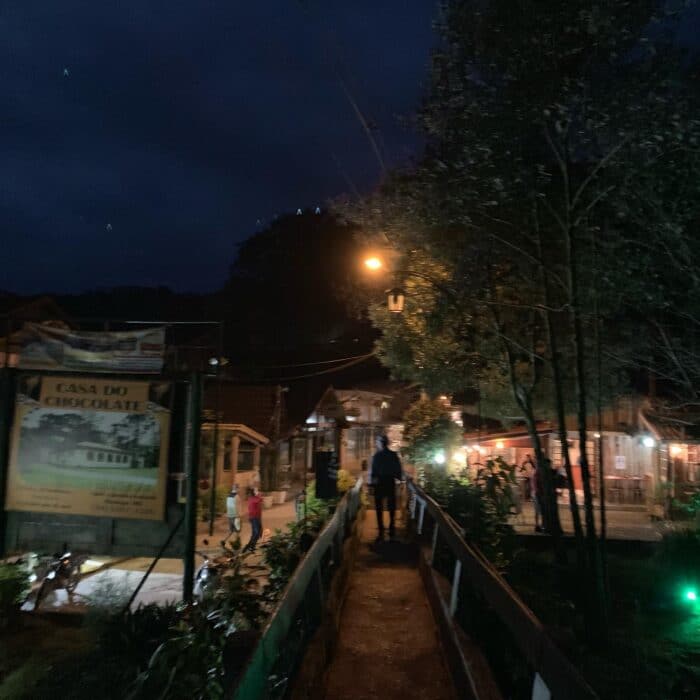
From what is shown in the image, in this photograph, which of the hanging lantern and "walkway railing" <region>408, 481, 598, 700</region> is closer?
"walkway railing" <region>408, 481, 598, 700</region>

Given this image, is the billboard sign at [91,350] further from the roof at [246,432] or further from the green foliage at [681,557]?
the roof at [246,432]

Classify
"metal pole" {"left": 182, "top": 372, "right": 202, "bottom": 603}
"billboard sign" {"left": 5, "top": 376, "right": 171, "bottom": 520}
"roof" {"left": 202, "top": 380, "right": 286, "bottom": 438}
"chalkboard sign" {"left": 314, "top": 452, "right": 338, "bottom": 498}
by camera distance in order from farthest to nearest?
"roof" {"left": 202, "top": 380, "right": 286, "bottom": 438}
"chalkboard sign" {"left": 314, "top": 452, "right": 338, "bottom": 498}
"billboard sign" {"left": 5, "top": 376, "right": 171, "bottom": 520}
"metal pole" {"left": 182, "top": 372, "right": 202, "bottom": 603}

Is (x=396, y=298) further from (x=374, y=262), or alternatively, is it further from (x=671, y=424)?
(x=671, y=424)

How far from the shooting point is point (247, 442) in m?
27.4

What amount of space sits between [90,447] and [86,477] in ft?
1.14

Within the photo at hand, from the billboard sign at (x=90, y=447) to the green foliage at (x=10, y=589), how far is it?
0.71 m

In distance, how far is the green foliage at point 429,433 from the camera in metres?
20.0

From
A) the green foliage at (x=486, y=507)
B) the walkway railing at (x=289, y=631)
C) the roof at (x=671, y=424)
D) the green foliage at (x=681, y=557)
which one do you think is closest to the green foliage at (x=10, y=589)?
the walkway railing at (x=289, y=631)

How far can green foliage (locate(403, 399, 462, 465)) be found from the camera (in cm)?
1997

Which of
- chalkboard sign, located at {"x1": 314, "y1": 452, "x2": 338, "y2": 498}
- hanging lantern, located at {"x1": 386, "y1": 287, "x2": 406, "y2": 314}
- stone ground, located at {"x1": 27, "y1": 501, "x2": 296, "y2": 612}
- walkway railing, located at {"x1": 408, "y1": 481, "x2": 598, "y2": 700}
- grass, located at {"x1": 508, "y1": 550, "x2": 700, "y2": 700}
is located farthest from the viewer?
chalkboard sign, located at {"x1": 314, "y1": 452, "x2": 338, "y2": 498}

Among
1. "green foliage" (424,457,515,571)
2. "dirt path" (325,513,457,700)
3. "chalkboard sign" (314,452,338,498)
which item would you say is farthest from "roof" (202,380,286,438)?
"dirt path" (325,513,457,700)

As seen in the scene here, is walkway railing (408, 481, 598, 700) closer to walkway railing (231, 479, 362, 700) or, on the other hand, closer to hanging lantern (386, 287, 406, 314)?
walkway railing (231, 479, 362, 700)

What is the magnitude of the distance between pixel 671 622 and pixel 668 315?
467cm

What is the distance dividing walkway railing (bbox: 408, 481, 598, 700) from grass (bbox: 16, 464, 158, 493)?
3.58m
